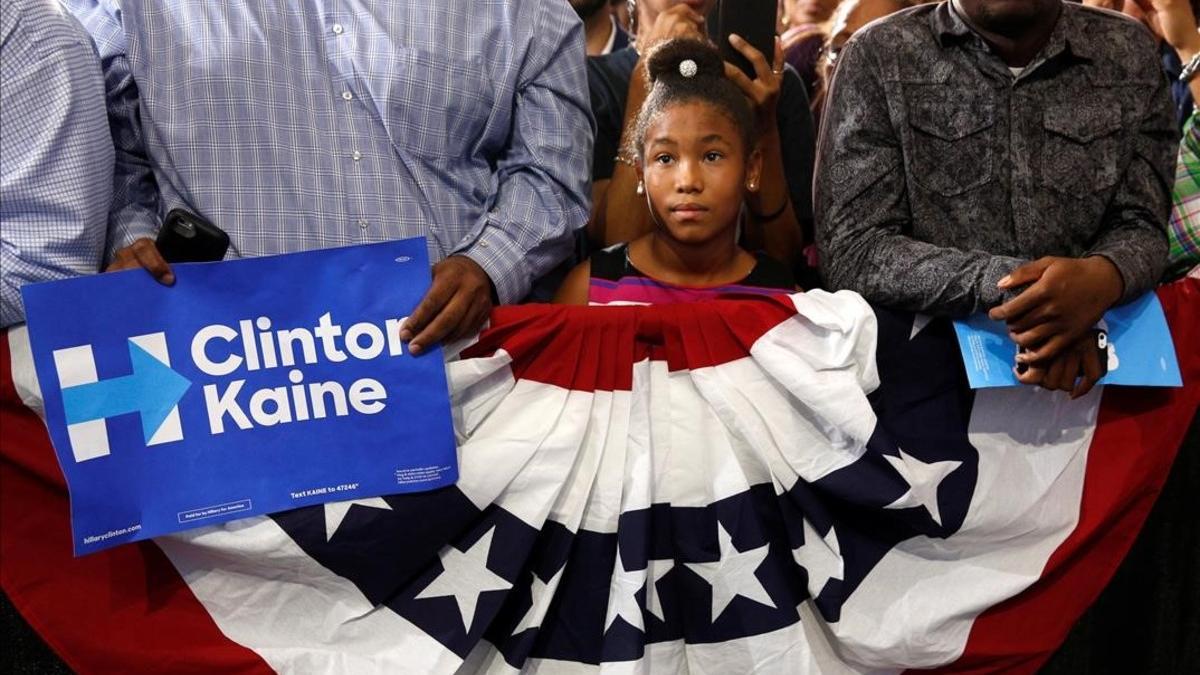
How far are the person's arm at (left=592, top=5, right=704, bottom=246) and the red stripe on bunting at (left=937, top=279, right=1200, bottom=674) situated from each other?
99 cm

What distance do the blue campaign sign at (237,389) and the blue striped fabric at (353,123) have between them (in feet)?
0.62

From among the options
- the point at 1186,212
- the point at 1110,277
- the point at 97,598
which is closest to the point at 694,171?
the point at 1110,277

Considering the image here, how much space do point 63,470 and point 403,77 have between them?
0.85 metres

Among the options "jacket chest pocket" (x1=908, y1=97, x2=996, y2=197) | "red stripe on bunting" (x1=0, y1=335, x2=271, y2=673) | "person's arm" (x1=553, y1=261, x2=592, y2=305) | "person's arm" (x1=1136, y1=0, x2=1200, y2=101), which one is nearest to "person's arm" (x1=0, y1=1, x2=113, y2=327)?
"red stripe on bunting" (x1=0, y1=335, x2=271, y2=673)

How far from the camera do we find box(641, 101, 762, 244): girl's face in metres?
2.44

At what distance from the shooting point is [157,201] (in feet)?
7.10

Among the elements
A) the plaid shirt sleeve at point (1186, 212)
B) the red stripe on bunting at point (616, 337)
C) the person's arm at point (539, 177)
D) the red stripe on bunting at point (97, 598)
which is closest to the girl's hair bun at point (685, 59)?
the person's arm at point (539, 177)

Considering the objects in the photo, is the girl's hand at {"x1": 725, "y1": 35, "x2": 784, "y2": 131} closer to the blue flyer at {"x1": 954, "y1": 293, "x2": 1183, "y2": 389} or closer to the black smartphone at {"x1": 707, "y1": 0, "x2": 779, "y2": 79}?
the black smartphone at {"x1": 707, "y1": 0, "x2": 779, "y2": 79}

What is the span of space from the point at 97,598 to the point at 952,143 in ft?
5.47

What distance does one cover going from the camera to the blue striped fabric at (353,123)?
6.88 feet

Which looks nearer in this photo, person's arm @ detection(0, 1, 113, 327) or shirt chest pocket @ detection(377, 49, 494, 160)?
person's arm @ detection(0, 1, 113, 327)

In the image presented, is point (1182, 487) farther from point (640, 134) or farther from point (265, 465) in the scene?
point (265, 465)

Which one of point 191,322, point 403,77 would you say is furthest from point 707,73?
point 191,322

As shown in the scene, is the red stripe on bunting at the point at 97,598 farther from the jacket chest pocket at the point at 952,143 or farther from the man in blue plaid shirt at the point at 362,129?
the jacket chest pocket at the point at 952,143
